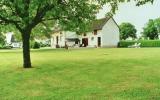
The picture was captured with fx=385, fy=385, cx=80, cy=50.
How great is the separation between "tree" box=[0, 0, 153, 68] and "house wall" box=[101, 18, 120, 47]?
62940 mm

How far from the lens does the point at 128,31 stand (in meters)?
154

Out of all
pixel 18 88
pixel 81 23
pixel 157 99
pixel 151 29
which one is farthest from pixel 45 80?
pixel 151 29

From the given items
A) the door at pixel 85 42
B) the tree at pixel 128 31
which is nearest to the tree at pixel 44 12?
the door at pixel 85 42

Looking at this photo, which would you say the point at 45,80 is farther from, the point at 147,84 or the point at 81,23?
the point at 81,23

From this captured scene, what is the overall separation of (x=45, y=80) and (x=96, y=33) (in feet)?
245

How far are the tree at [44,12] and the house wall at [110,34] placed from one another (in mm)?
62940

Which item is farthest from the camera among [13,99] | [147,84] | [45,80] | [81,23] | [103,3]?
[81,23]

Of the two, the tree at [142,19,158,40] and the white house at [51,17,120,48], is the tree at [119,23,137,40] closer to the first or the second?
the tree at [142,19,158,40]

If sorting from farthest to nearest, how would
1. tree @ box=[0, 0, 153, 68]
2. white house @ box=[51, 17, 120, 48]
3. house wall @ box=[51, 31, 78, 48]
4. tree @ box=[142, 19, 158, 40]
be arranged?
tree @ box=[142, 19, 158, 40] → house wall @ box=[51, 31, 78, 48] → white house @ box=[51, 17, 120, 48] → tree @ box=[0, 0, 153, 68]

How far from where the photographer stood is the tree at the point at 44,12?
25.1 meters

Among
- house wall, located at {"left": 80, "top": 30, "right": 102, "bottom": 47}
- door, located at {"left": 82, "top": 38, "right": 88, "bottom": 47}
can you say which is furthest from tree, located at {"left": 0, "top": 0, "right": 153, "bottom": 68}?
door, located at {"left": 82, "top": 38, "right": 88, "bottom": 47}

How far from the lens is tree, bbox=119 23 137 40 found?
6063 inches

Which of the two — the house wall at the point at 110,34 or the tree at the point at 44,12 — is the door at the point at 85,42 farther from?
the tree at the point at 44,12

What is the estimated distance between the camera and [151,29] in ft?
449
